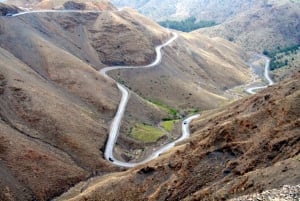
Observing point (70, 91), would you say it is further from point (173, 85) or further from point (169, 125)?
point (173, 85)

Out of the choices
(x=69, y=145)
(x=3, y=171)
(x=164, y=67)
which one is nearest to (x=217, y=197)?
(x=3, y=171)

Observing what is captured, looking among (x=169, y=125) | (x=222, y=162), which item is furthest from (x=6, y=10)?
(x=222, y=162)

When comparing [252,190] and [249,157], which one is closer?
[252,190]

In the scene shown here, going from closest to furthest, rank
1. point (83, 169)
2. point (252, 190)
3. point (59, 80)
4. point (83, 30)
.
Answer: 1. point (252, 190)
2. point (83, 169)
3. point (59, 80)
4. point (83, 30)

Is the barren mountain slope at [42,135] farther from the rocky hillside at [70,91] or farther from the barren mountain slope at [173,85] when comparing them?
the barren mountain slope at [173,85]

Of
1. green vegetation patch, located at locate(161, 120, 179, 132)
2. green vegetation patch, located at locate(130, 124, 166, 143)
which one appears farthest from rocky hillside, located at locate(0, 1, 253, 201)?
green vegetation patch, located at locate(130, 124, 166, 143)

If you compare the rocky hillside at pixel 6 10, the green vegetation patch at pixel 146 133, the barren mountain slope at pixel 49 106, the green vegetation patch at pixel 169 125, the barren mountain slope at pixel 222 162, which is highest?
the barren mountain slope at pixel 222 162

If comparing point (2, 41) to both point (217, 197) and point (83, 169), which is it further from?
point (217, 197)

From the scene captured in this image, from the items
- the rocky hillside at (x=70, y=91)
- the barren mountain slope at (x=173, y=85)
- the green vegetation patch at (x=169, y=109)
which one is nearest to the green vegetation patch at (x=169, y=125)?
the rocky hillside at (x=70, y=91)
